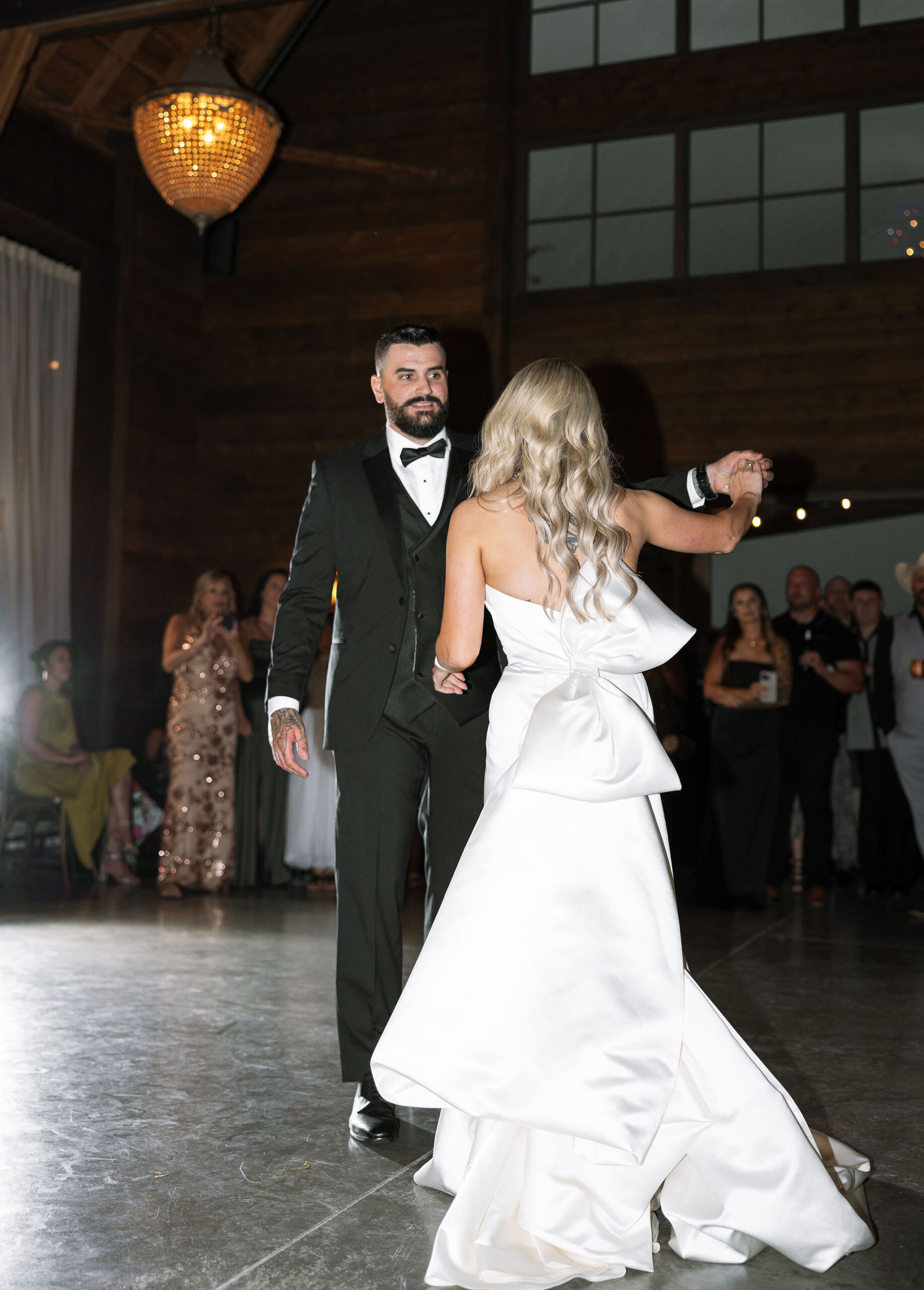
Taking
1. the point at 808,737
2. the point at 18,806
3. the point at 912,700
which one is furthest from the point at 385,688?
the point at 18,806

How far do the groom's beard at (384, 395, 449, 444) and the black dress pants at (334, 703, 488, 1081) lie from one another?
1.81 feet

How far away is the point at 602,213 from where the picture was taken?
845cm

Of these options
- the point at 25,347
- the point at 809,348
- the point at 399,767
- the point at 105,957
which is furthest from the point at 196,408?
the point at 399,767

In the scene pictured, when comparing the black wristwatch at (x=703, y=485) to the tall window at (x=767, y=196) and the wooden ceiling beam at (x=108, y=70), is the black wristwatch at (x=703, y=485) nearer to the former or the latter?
the tall window at (x=767, y=196)

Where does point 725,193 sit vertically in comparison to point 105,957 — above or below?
above

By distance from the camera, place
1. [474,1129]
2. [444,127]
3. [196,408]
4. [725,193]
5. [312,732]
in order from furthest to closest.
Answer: [196,408]
[444,127]
[725,193]
[312,732]
[474,1129]

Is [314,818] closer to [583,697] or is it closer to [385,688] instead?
[385,688]

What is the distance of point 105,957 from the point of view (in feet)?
14.3

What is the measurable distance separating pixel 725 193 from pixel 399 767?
22.0 ft

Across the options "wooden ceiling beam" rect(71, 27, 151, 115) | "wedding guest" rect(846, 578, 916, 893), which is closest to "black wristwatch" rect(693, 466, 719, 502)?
"wedding guest" rect(846, 578, 916, 893)

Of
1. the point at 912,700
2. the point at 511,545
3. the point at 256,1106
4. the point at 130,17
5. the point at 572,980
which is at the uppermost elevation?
the point at 130,17

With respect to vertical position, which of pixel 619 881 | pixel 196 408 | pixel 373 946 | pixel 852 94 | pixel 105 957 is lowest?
pixel 105 957

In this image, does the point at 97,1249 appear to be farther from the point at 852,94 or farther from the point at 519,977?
the point at 852,94

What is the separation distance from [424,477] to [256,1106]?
1.33 m
